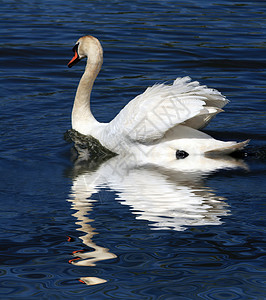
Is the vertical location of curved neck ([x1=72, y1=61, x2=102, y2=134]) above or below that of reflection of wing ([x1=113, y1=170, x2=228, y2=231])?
above

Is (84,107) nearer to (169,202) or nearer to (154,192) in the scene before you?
(154,192)

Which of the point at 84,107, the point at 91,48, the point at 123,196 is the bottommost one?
the point at 123,196

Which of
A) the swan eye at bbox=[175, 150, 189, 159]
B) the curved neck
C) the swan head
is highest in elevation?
the swan head

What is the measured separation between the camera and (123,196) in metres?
7.16

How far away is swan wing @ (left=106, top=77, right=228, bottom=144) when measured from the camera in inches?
314

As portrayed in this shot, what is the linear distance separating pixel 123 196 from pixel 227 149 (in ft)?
5.54

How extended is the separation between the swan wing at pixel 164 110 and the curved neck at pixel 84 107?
Answer: 107cm

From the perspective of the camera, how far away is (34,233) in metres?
6.16

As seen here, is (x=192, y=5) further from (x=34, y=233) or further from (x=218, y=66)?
(x=34, y=233)

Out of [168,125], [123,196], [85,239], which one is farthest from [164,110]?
[85,239]

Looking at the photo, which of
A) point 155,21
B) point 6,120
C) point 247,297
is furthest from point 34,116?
point 155,21

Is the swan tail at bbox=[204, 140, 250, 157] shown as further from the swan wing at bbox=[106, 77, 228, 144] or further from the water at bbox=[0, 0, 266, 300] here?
the swan wing at bbox=[106, 77, 228, 144]

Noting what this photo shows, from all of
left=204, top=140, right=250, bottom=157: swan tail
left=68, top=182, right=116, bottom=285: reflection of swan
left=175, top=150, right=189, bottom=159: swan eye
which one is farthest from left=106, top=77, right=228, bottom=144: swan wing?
left=68, top=182, right=116, bottom=285: reflection of swan

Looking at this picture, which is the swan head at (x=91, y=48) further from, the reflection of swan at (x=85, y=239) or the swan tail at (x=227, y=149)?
the reflection of swan at (x=85, y=239)
